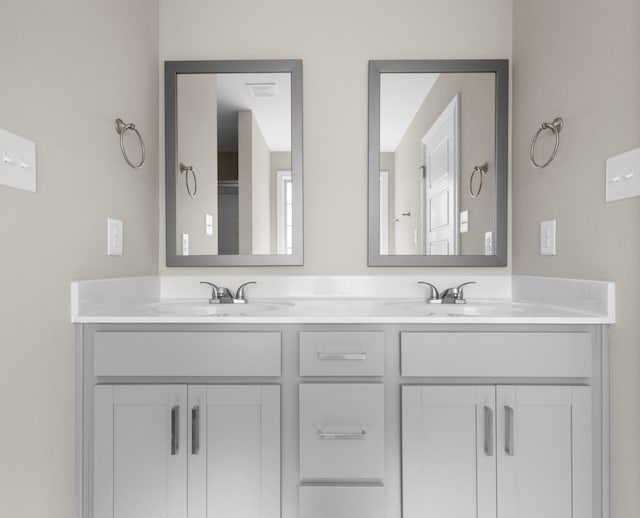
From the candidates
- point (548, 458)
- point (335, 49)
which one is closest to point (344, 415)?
point (548, 458)

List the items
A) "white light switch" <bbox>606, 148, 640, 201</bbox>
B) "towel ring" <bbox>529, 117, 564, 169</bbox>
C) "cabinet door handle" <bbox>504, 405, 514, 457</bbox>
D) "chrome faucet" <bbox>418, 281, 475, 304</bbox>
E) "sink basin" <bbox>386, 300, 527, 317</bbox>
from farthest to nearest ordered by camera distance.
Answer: "chrome faucet" <bbox>418, 281, 475, 304</bbox>
"sink basin" <bbox>386, 300, 527, 317</bbox>
"towel ring" <bbox>529, 117, 564, 169</bbox>
"cabinet door handle" <bbox>504, 405, 514, 457</bbox>
"white light switch" <bbox>606, 148, 640, 201</bbox>

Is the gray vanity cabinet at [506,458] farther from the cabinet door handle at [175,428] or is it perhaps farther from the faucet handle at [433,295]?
the cabinet door handle at [175,428]

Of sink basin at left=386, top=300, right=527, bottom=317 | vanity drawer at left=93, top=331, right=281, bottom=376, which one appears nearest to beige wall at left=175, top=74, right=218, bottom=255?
vanity drawer at left=93, top=331, right=281, bottom=376

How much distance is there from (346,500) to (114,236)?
3.46 feet

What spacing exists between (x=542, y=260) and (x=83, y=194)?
148 cm

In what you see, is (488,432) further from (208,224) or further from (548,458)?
(208,224)

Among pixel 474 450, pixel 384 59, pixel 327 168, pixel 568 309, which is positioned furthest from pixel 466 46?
pixel 474 450

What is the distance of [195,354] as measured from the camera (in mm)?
1107

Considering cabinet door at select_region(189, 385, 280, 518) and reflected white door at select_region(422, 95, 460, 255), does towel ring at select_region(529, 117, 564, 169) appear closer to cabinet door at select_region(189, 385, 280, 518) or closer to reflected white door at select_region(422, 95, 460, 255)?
reflected white door at select_region(422, 95, 460, 255)

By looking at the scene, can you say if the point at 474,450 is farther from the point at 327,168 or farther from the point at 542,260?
the point at 327,168

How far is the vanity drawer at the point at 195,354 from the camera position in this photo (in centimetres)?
110

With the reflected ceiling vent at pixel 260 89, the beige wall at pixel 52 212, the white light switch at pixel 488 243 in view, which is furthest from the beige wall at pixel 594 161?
the beige wall at pixel 52 212

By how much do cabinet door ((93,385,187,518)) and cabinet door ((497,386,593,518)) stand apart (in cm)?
87

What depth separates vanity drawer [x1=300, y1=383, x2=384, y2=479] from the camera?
1.09 m
